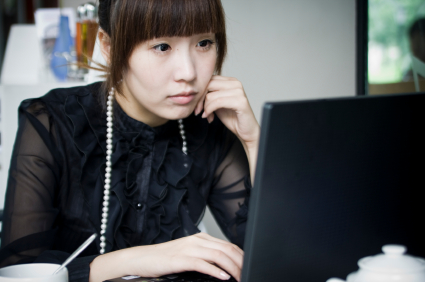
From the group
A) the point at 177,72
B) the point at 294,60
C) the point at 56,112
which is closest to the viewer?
the point at 177,72

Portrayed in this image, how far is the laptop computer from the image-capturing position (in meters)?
0.44

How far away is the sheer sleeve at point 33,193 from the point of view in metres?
0.93

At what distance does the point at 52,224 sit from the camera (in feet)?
3.32

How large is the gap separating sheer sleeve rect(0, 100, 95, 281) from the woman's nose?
0.39m

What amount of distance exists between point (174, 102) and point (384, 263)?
2.30 feet

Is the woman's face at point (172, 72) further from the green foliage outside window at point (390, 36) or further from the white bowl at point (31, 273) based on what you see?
the green foliage outside window at point (390, 36)

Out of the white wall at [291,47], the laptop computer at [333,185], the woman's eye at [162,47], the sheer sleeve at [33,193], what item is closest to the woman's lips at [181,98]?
the woman's eye at [162,47]

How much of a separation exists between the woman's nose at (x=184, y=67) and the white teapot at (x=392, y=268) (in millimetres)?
644

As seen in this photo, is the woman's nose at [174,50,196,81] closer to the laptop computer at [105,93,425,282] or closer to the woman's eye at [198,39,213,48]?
the woman's eye at [198,39,213,48]

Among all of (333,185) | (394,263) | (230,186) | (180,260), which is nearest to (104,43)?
(230,186)

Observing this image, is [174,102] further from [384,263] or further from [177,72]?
[384,263]

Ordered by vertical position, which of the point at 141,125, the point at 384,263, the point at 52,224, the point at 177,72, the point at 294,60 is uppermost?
the point at 294,60

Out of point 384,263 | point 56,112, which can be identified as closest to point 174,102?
point 56,112

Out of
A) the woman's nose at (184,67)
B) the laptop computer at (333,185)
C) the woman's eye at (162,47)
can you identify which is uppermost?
the woman's eye at (162,47)
